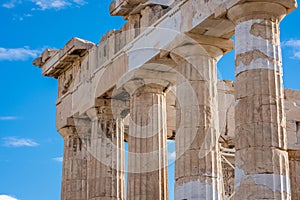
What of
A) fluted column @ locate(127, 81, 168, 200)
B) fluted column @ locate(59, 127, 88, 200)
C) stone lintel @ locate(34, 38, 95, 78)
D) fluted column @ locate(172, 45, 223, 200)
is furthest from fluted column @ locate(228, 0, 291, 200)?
fluted column @ locate(59, 127, 88, 200)

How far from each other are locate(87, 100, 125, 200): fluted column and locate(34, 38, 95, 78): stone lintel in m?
2.41

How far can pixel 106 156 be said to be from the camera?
82.2 feet

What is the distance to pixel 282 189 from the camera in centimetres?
1664

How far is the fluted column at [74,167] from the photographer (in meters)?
26.6

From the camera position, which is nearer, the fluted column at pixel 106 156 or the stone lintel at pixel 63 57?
the fluted column at pixel 106 156

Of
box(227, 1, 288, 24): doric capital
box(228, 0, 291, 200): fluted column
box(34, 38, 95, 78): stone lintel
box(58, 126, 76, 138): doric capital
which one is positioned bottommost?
box(228, 0, 291, 200): fluted column

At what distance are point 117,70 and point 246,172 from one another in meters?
8.02

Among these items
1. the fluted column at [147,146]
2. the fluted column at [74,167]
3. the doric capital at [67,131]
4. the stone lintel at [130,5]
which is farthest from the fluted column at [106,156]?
the stone lintel at [130,5]

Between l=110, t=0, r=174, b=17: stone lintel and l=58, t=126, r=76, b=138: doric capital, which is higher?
l=110, t=0, r=174, b=17: stone lintel

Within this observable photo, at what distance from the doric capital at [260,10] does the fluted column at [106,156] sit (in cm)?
834

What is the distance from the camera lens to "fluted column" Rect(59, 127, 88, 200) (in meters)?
26.6

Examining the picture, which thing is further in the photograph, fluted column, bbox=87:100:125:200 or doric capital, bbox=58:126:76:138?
doric capital, bbox=58:126:76:138

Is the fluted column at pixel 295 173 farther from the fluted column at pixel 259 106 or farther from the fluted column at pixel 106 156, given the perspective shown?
the fluted column at pixel 259 106

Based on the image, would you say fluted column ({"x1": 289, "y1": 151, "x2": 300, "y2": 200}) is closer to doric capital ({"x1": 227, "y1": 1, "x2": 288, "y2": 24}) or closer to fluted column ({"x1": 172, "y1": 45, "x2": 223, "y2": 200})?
fluted column ({"x1": 172, "y1": 45, "x2": 223, "y2": 200})
